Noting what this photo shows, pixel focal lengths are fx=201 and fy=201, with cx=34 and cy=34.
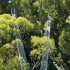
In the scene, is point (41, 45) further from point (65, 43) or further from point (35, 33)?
point (35, 33)

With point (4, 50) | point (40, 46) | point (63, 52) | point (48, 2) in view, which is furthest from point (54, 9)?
point (4, 50)

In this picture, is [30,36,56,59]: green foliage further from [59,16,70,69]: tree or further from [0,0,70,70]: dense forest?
[59,16,70,69]: tree

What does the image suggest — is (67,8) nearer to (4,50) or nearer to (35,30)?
(35,30)

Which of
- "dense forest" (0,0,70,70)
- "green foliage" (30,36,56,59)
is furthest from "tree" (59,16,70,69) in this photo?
"green foliage" (30,36,56,59)

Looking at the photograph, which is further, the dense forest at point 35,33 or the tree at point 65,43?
the tree at point 65,43

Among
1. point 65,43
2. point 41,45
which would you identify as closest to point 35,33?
point 65,43

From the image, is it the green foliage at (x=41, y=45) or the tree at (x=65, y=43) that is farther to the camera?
the tree at (x=65, y=43)

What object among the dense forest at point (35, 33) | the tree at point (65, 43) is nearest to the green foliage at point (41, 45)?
the dense forest at point (35, 33)

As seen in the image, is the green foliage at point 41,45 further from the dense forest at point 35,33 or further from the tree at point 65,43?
the tree at point 65,43
